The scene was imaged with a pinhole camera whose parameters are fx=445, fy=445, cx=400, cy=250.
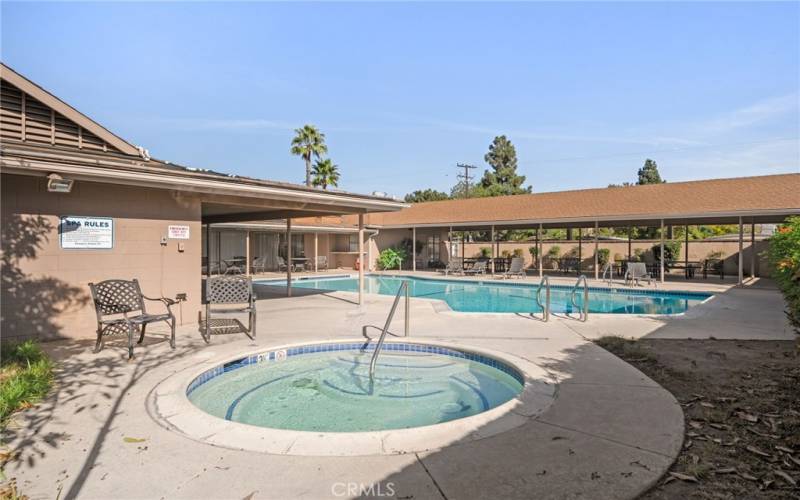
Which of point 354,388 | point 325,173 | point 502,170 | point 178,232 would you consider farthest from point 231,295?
point 502,170

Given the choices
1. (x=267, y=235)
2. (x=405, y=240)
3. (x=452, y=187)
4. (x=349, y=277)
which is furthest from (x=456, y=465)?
(x=452, y=187)

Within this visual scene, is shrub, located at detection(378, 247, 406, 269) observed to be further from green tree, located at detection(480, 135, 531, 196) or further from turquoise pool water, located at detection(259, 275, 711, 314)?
green tree, located at detection(480, 135, 531, 196)

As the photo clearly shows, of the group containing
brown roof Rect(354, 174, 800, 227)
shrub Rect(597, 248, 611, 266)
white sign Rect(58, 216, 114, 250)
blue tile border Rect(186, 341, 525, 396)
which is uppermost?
brown roof Rect(354, 174, 800, 227)

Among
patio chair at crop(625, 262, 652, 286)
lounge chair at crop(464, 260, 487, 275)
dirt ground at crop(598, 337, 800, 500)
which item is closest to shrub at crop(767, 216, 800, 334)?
dirt ground at crop(598, 337, 800, 500)

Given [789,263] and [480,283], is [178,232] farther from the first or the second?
[480,283]

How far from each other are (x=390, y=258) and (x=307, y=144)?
1329 cm

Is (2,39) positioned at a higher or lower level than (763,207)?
Answer: higher

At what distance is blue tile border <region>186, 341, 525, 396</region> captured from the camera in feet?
17.0

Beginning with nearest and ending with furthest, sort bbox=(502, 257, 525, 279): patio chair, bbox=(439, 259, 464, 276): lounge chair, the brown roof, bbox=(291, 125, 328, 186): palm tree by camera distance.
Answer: the brown roof
bbox=(502, 257, 525, 279): patio chair
bbox=(439, 259, 464, 276): lounge chair
bbox=(291, 125, 328, 186): palm tree

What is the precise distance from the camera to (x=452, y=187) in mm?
64125

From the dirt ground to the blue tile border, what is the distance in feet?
5.34

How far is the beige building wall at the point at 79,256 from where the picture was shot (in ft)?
20.2

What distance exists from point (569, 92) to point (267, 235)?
634 inches

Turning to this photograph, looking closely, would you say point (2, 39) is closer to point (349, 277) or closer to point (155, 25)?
point (155, 25)
